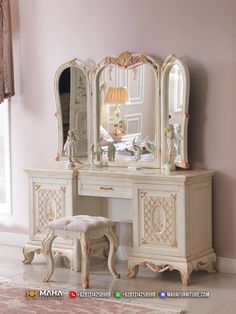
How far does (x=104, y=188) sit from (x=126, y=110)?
0.64 m

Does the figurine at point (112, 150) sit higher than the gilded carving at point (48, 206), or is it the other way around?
the figurine at point (112, 150)

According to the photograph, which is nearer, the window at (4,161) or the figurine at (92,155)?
the figurine at (92,155)

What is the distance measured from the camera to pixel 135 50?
5.53 meters

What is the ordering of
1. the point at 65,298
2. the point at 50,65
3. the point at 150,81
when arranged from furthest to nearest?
the point at 50,65, the point at 150,81, the point at 65,298

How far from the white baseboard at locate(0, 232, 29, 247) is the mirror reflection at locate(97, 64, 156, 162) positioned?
1.17 metres

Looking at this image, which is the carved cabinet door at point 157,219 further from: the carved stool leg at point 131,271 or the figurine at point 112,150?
the figurine at point 112,150

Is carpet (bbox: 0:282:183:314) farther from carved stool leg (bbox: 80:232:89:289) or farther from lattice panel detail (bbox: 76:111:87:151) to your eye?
lattice panel detail (bbox: 76:111:87:151)

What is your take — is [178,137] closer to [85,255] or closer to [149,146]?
[149,146]

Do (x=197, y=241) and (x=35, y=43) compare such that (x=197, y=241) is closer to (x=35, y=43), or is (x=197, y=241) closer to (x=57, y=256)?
(x=57, y=256)

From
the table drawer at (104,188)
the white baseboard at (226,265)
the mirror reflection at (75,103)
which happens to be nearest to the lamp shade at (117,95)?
the mirror reflection at (75,103)

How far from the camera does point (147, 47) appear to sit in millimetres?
5473

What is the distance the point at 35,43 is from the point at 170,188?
1.96m

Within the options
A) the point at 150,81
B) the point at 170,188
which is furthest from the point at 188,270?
the point at 150,81

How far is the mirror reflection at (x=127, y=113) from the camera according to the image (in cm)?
539
